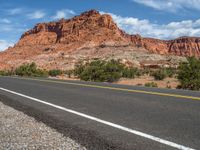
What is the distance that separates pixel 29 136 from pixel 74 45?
122 meters

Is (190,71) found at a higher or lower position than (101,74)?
higher

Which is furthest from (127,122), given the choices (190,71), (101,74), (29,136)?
(101,74)

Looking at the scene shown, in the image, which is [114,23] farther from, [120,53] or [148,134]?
[148,134]

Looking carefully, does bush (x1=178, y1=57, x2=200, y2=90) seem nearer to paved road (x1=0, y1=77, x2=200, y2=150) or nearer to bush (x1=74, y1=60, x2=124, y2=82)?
bush (x1=74, y1=60, x2=124, y2=82)

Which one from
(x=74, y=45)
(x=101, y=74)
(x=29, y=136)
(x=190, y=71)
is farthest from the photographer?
(x=74, y=45)

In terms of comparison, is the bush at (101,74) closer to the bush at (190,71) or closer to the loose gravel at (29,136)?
the bush at (190,71)

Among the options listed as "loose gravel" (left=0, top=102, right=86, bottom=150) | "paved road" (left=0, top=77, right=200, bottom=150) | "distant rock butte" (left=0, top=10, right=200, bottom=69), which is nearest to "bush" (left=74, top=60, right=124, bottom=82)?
"paved road" (left=0, top=77, right=200, bottom=150)

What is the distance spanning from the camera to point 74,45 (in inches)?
4980

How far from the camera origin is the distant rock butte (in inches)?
4149

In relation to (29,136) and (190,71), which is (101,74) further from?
(29,136)

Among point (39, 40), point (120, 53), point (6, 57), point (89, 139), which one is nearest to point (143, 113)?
point (89, 139)

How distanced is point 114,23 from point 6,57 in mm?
50357

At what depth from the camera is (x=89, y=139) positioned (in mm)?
5336

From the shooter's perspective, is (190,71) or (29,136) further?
(190,71)
